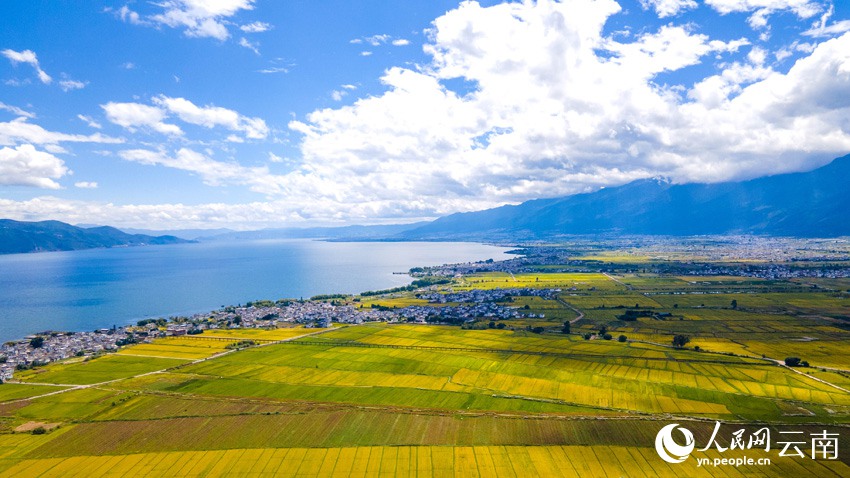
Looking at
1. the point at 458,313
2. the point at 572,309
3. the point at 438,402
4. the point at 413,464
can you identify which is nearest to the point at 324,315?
the point at 458,313

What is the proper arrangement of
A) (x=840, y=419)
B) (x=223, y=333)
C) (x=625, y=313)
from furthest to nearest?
(x=625, y=313) < (x=223, y=333) < (x=840, y=419)

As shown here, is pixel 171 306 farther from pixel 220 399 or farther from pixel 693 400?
pixel 693 400

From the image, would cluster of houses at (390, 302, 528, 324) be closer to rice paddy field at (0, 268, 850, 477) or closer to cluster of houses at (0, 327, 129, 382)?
rice paddy field at (0, 268, 850, 477)

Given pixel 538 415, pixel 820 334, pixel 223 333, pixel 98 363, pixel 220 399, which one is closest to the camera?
pixel 538 415

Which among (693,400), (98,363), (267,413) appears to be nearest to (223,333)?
(98,363)

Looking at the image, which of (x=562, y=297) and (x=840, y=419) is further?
(x=562, y=297)

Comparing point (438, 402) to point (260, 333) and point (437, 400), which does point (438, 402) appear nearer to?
point (437, 400)
